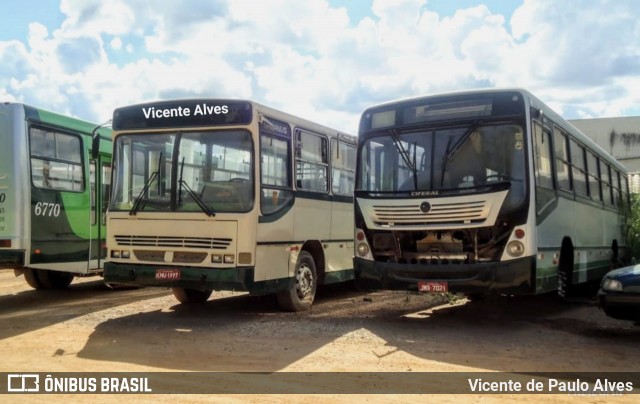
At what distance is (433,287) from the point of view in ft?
28.7

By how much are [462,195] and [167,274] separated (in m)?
4.26

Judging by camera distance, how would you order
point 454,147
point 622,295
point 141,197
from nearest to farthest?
point 622,295
point 454,147
point 141,197

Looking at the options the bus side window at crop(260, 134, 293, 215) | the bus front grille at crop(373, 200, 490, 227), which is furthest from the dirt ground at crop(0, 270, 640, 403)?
the bus side window at crop(260, 134, 293, 215)

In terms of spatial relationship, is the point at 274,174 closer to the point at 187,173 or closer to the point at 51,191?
the point at 187,173

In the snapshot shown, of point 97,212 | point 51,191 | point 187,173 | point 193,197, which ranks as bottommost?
point 97,212

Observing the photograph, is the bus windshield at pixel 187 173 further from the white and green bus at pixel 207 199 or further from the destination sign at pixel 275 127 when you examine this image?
the destination sign at pixel 275 127

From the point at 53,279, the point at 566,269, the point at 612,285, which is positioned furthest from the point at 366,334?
the point at 53,279

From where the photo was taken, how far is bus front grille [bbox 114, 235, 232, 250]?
9273 mm

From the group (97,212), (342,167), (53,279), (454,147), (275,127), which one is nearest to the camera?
(454,147)

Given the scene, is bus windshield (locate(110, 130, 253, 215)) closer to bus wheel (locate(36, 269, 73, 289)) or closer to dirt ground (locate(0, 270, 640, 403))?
dirt ground (locate(0, 270, 640, 403))

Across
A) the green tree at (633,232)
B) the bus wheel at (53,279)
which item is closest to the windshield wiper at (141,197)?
the bus wheel at (53,279)

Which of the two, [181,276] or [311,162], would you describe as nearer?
[181,276]

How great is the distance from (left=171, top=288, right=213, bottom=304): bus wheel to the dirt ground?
0.26 m

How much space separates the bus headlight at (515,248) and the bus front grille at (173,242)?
3.77m
